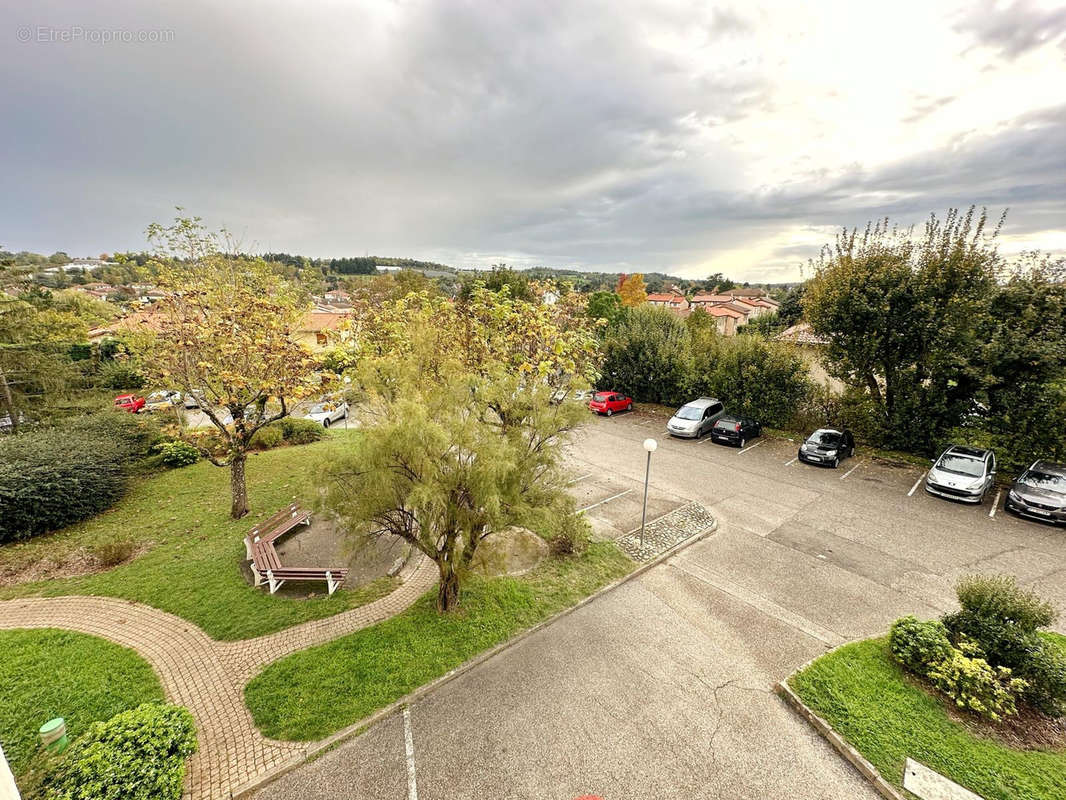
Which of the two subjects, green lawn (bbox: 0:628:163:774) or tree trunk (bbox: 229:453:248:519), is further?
tree trunk (bbox: 229:453:248:519)

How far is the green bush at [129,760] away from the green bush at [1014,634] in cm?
1208

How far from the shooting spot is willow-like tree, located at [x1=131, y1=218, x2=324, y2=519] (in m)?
10.3

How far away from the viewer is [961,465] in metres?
14.1

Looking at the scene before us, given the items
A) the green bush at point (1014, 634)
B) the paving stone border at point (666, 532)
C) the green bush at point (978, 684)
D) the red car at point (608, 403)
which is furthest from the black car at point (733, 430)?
the green bush at point (978, 684)

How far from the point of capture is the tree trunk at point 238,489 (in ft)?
38.9

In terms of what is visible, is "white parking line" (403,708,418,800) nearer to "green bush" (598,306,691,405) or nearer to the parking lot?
the parking lot

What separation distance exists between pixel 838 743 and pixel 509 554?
678cm

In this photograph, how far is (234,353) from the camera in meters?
10.1

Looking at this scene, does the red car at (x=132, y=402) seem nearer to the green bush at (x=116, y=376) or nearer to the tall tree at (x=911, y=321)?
the green bush at (x=116, y=376)

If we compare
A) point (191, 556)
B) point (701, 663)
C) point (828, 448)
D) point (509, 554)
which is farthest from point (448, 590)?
point (828, 448)

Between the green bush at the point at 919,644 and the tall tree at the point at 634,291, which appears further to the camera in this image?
the tall tree at the point at 634,291

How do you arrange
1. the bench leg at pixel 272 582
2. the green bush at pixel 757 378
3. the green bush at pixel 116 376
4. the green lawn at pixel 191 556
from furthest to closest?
the green bush at pixel 757 378 → the green bush at pixel 116 376 → the bench leg at pixel 272 582 → the green lawn at pixel 191 556

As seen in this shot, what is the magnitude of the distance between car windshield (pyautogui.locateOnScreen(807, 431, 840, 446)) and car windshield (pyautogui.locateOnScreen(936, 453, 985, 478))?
10.8 feet

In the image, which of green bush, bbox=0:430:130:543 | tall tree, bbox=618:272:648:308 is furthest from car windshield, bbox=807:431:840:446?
tall tree, bbox=618:272:648:308
